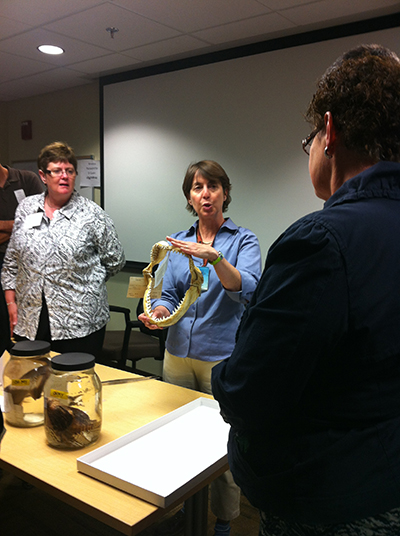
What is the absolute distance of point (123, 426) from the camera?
1.48 metres

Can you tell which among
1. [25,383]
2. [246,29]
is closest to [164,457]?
[25,383]

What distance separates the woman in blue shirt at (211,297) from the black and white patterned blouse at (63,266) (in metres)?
0.54

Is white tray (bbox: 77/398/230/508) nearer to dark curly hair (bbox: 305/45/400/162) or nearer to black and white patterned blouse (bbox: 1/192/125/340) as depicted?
dark curly hair (bbox: 305/45/400/162)

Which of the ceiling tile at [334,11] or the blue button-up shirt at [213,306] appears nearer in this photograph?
the blue button-up shirt at [213,306]

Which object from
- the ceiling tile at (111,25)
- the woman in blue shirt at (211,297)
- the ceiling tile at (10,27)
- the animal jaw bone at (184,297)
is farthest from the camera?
the ceiling tile at (10,27)

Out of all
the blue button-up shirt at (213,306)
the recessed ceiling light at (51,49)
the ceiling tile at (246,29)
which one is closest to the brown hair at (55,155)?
the blue button-up shirt at (213,306)

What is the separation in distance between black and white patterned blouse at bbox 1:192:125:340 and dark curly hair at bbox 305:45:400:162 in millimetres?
1763

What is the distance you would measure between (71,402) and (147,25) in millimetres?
2759

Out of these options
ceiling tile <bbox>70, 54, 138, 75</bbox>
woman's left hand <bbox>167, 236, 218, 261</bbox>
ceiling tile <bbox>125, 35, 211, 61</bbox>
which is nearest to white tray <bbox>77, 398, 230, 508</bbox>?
woman's left hand <bbox>167, 236, 218, 261</bbox>

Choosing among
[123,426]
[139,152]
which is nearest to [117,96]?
[139,152]

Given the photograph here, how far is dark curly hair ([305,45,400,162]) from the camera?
0.80m

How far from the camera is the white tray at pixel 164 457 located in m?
1.10

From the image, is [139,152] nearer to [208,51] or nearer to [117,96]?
[117,96]

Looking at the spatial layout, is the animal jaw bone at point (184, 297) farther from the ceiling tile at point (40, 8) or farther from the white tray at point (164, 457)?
the ceiling tile at point (40, 8)
